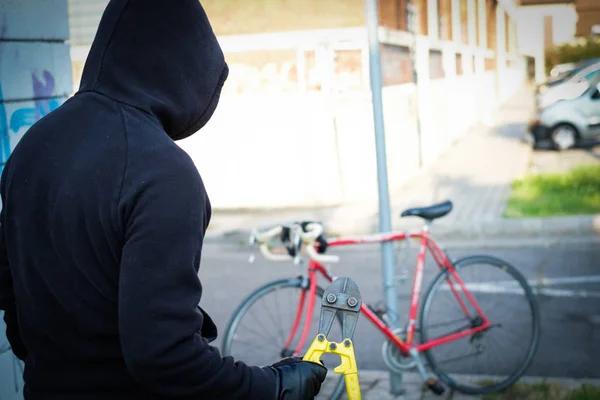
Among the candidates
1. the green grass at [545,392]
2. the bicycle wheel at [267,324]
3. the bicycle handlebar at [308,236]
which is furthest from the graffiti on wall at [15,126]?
the green grass at [545,392]

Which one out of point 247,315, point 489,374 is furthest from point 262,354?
point 489,374

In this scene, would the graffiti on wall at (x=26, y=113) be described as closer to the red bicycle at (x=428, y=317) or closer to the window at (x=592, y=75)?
the red bicycle at (x=428, y=317)

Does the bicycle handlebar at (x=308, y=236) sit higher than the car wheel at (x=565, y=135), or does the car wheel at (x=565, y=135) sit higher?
the bicycle handlebar at (x=308, y=236)

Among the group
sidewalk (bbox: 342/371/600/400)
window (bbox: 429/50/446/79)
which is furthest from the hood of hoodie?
window (bbox: 429/50/446/79)

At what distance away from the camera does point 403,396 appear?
450 centimetres

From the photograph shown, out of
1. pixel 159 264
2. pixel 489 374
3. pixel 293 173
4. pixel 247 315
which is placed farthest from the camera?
pixel 293 173

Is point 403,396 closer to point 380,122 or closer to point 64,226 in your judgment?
point 380,122

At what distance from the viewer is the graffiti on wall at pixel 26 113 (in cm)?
355

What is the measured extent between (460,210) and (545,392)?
6037mm

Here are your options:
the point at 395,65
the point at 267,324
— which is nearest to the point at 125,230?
the point at 267,324

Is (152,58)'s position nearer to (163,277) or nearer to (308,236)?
(163,277)

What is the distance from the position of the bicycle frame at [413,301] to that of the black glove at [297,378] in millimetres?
2285

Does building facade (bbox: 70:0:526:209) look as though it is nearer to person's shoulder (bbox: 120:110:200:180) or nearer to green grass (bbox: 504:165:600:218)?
green grass (bbox: 504:165:600:218)

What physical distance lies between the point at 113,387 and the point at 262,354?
118 inches
